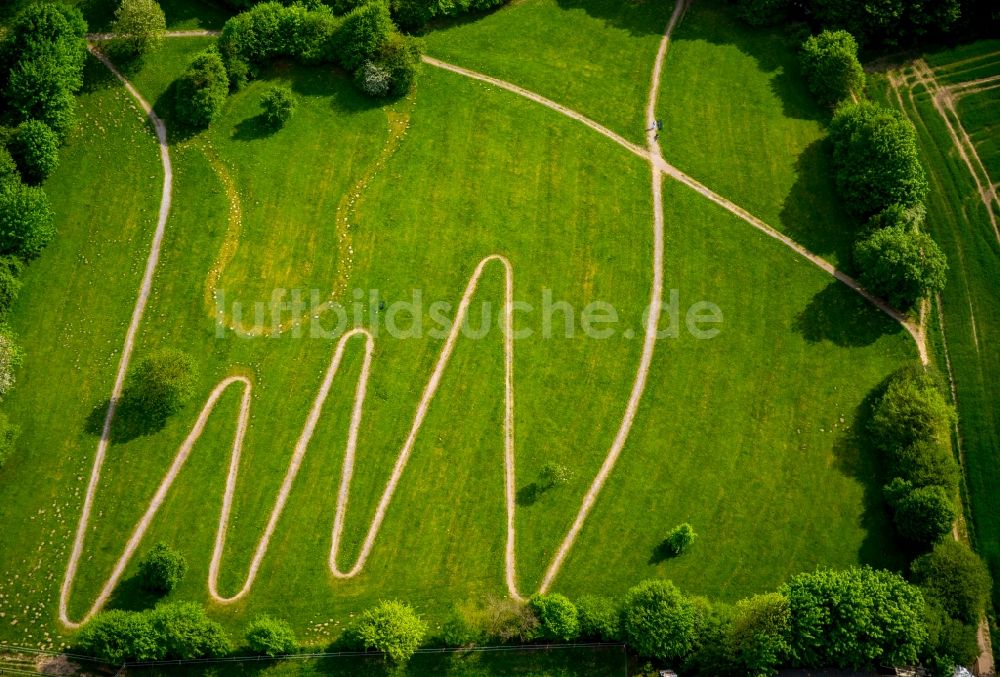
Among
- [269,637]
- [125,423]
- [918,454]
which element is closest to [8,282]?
[125,423]

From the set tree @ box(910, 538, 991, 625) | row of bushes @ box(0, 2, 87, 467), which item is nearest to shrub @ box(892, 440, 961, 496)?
tree @ box(910, 538, 991, 625)

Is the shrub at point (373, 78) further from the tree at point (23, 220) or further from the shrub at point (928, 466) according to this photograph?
the shrub at point (928, 466)

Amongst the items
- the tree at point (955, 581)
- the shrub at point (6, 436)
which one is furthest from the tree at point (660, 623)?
Answer: the shrub at point (6, 436)

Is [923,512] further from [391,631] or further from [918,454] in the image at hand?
[391,631]

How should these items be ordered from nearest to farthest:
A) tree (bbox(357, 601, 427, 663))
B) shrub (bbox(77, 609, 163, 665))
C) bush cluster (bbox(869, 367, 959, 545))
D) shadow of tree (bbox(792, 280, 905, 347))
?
shrub (bbox(77, 609, 163, 665)) → tree (bbox(357, 601, 427, 663)) → bush cluster (bbox(869, 367, 959, 545)) → shadow of tree (bbox(792, 280, 905, 347))

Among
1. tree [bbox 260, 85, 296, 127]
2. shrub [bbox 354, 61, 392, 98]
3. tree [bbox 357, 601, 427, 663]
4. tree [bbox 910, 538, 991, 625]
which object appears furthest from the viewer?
shrub [bbox 354, 61, 392, 98]

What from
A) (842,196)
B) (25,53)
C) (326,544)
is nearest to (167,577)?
(326,544)

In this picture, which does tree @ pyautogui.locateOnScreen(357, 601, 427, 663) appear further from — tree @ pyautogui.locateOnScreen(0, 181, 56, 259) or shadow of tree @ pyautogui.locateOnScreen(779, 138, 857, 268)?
shadow of tree @ pyautogui.locateOnScreen(779, 138, 857, 268)
